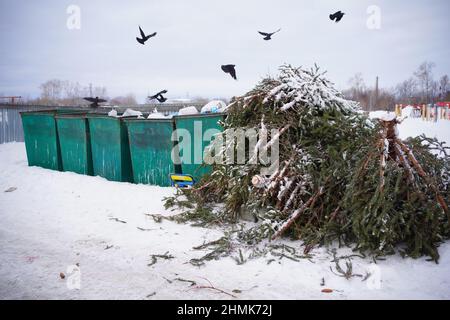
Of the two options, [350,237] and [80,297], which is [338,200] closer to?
[350,237]

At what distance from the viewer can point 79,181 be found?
7.20 meters

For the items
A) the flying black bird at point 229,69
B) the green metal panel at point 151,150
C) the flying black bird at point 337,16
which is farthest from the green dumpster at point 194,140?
the flying black bird at point 337,16

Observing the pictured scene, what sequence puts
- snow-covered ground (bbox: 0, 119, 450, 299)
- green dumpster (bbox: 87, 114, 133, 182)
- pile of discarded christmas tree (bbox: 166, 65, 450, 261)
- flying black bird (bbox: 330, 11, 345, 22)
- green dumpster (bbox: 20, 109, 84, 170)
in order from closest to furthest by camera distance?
snow-covered ground (bbox: 0, 119, 450, 299)
pile of discarded christmas tree (bbox: 166, 65, 450, 261)
flying black bird (bbox: 330, 11, 345, 22)
green dumpster (bbox: 87, 114, 133, 182)
green dumpster (bbox: 20, 109, 84, 170)

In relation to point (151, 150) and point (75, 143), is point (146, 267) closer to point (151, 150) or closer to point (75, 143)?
point (151, 150)

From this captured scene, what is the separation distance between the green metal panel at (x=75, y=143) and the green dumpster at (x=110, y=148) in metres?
0.20

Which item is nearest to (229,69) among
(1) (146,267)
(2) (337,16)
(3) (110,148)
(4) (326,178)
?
(2) (337,16)

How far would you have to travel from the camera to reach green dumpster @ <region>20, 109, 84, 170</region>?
8.62m

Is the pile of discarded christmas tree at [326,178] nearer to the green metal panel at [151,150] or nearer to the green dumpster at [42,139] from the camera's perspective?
the green metal panel at [151,150]

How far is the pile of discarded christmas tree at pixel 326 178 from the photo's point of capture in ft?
11.2

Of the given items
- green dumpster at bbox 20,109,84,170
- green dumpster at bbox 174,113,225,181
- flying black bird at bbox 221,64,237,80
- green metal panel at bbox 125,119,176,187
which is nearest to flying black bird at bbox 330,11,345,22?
flying black bird at bbox 221,64,237,80

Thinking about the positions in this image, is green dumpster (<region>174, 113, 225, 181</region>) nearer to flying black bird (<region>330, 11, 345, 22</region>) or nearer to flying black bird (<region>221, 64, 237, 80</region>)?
flying black bird (<region>221, 64, 237, 80</region>)

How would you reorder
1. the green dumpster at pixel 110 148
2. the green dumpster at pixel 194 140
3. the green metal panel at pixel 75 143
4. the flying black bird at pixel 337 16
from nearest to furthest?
the flying black bird at pixel 337 16 → the green dumpster at pixel 194 140 → the green dumpster at pixel 110 148 → the green metal panel at pixel 75 143

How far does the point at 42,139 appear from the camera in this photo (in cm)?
888

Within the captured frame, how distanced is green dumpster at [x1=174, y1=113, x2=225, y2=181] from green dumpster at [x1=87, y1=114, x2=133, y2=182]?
148 cm
